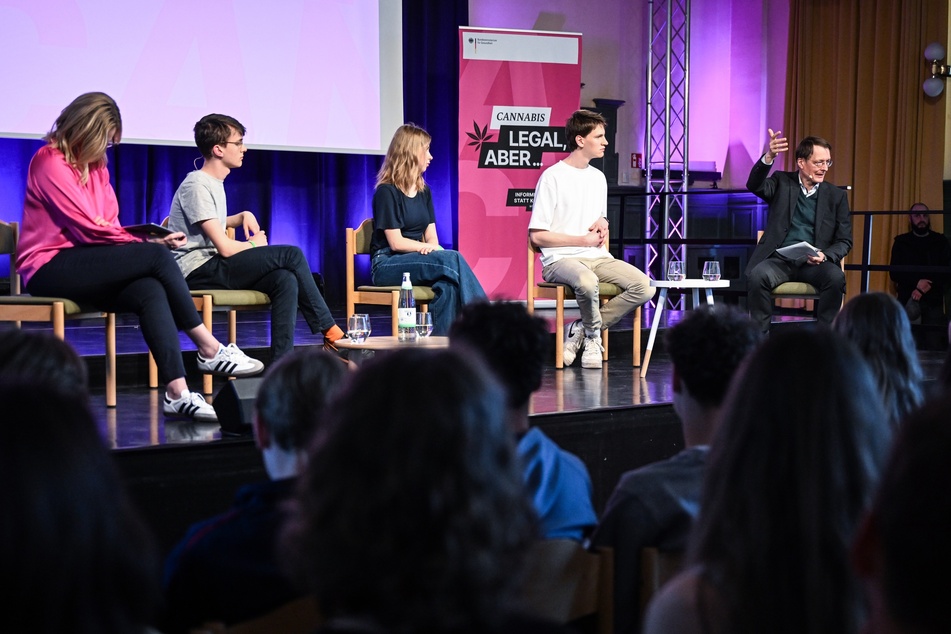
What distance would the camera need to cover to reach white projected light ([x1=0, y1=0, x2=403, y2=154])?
4863 millimetres

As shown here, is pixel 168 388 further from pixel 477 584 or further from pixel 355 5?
pixel 355 5

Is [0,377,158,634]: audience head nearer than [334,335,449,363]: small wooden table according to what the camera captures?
Yes

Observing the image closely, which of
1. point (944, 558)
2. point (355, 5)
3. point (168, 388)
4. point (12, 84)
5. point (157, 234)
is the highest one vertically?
point (355, 5)

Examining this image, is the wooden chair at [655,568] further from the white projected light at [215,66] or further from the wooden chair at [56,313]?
the white projected light at [215,66]

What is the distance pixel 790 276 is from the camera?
4973mm

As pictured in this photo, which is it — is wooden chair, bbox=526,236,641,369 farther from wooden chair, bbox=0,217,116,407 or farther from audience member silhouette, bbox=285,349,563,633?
audience member silhouette, bbox=285,349,563,633

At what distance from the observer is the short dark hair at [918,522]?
0.51 meters

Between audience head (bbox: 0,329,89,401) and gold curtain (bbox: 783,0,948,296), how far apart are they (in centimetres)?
647

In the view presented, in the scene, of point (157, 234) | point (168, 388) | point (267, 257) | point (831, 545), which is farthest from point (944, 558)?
point (267, 257)

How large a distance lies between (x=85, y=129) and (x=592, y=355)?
94.0 inches

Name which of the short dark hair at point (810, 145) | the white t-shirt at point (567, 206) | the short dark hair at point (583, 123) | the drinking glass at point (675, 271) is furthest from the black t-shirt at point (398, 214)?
the short dark hair at point (810, 145)

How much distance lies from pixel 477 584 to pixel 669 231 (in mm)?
7154

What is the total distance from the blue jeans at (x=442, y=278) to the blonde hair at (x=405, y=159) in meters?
0.37

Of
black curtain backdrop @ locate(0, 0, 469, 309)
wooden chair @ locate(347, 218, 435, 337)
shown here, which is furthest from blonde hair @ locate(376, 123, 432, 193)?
black curtain backdrop @ locate(0, 0, 469, 309)
